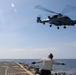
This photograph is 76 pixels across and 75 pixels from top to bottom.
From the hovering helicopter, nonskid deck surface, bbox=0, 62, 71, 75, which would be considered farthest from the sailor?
the hovering helicopter

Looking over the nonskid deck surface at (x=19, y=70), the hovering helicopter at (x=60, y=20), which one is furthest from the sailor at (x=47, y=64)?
the hovering helicopter at (x=60, y=20)

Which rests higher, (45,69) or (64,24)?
(64,24)

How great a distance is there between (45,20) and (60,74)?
10.2 meters

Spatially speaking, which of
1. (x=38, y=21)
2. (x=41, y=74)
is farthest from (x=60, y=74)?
(x=41, y=74)

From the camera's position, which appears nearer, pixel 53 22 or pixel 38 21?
pixel 53 22

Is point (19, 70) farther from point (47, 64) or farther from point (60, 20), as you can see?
point (47, 64)

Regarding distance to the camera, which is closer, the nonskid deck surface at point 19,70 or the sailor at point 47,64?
the sailor at point 47,64

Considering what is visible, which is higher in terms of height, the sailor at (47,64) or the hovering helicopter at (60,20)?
the hovering helicopter at (60,20)

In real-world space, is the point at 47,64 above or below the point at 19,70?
above

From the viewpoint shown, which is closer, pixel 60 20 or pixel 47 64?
pixel 47 64

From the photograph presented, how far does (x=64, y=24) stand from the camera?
135ft

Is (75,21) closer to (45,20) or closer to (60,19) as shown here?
(60,19)

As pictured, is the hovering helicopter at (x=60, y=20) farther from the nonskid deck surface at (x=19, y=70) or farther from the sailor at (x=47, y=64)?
the sailor at (x=47, y=64)

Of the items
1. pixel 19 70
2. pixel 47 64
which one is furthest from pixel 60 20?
pixel 47 64
